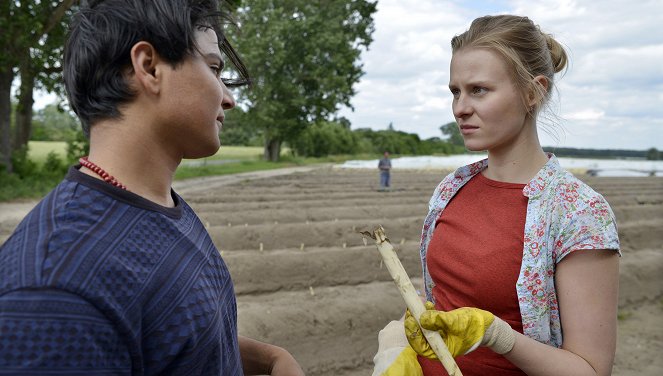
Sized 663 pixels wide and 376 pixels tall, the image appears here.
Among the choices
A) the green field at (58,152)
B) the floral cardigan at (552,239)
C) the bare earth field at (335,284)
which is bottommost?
the green field at (58,152)

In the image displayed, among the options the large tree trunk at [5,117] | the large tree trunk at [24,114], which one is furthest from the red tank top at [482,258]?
the large tree trunk at [5,117]

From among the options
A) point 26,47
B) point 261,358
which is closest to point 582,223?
point 261,358

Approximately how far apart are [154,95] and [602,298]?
1.23 meters

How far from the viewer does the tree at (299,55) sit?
27.2m

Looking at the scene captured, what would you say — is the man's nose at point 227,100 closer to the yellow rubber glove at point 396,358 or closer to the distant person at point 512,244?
the distant person at point 512,244

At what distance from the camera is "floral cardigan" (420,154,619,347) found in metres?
1.42

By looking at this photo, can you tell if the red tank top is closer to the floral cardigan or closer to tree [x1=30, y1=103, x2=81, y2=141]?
the floral cardigan

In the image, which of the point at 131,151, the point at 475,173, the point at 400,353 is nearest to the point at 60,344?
the point at 131,151

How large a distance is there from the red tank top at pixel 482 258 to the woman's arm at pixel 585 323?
13cm

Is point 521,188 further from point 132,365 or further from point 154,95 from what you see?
point 132,365

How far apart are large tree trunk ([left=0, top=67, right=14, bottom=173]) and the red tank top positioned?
14.2m

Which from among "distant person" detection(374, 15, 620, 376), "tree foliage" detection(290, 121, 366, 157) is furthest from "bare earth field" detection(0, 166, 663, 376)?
"tree foliage" detection(290, 121, 366, 157)

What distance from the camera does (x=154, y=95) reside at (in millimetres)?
1051

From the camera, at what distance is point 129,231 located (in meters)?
0.94
